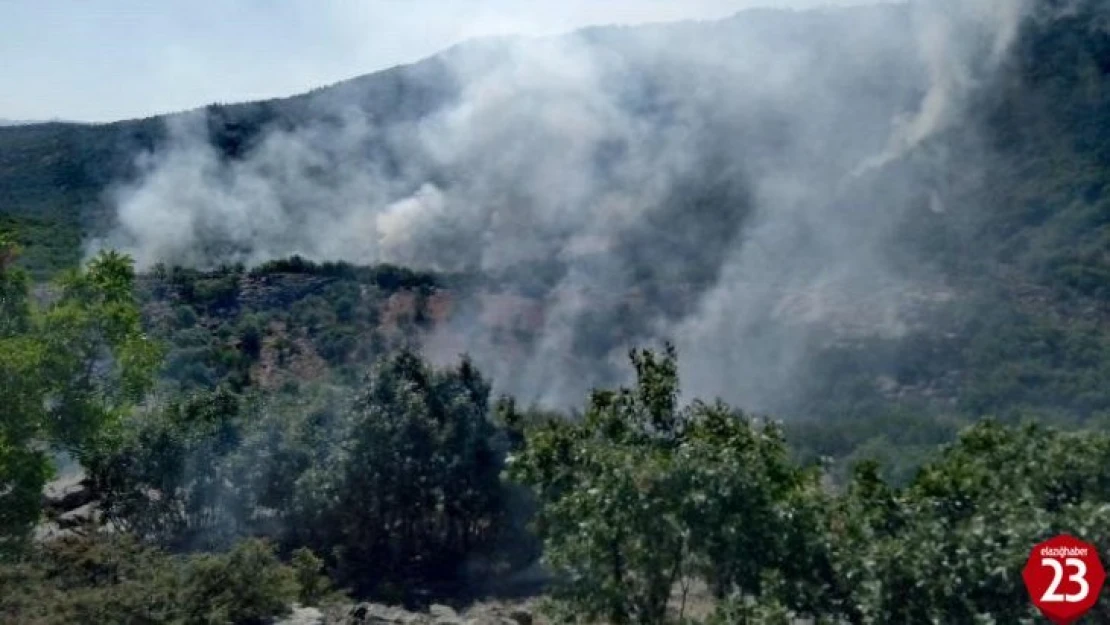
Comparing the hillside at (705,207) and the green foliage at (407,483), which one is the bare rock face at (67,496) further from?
the hillside at (705,207)

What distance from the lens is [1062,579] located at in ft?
24.1

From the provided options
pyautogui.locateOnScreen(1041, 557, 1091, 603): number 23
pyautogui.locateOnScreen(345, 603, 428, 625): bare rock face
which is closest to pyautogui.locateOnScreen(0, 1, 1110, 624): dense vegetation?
pyautogui.locateOnScreen(1041, 557, 1091, 603): number 23

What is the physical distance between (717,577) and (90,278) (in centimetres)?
1062

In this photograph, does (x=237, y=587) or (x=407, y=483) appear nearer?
(x=237, y=587)

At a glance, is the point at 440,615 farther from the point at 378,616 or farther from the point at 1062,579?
the point at 1062,579

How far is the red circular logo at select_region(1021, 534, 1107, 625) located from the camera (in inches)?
285

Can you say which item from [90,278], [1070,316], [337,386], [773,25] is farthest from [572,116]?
[90,278]

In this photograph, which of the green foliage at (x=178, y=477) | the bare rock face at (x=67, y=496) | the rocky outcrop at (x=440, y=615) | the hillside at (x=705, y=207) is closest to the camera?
the rocky outcrop at (x=440, y=615)

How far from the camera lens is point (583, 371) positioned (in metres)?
41.1

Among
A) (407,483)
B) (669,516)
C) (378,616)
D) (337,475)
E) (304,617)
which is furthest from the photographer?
(407,483)

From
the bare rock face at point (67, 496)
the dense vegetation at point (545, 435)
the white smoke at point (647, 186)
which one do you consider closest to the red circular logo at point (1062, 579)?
the dense vegetation at point (545, 435)

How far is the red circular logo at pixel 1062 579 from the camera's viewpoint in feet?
23.8

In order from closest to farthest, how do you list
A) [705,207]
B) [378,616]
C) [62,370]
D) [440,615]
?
1. [62,370]
2. [378,616]
3. [440,615]
4. [705,207]

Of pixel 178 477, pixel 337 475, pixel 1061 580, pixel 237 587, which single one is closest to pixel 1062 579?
pixel 1061 580
